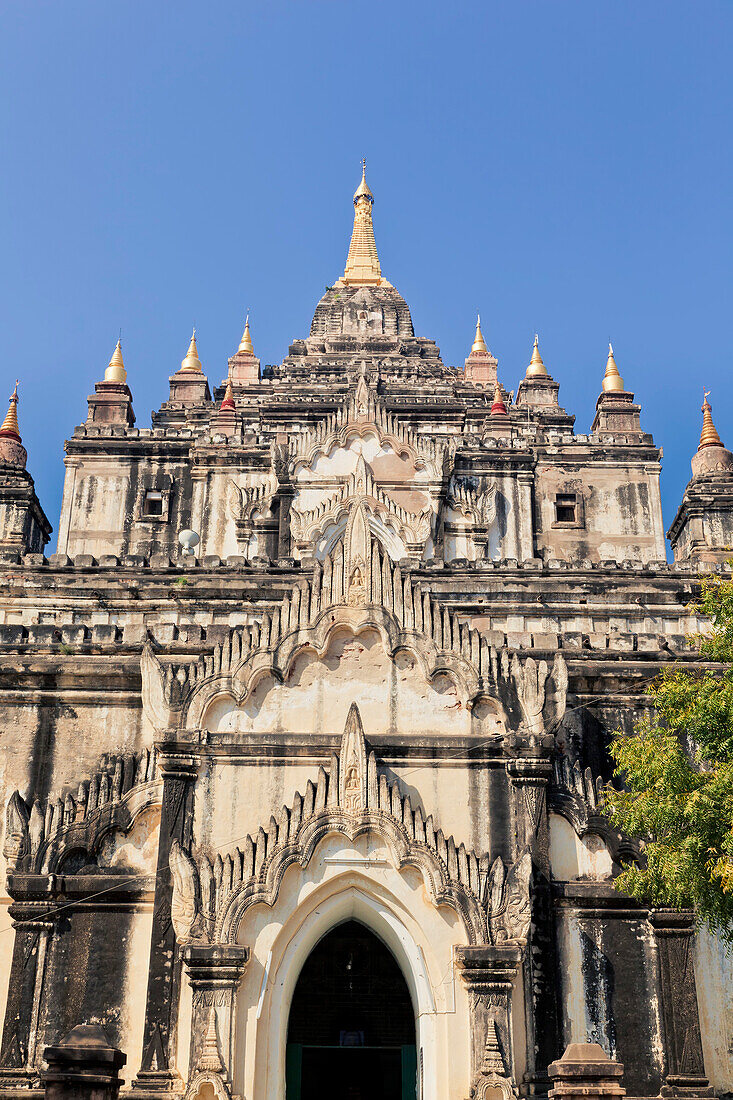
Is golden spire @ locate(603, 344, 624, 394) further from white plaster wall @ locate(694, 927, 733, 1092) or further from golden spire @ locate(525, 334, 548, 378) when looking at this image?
white plaster wall @ locate(694, 927, 733, 1092)

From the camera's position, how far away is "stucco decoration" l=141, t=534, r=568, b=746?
19.5 meters

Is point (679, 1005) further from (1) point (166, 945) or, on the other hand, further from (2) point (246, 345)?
(2) point (246, 345)

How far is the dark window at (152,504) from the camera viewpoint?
154 feet

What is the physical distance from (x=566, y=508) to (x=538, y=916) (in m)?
29.7

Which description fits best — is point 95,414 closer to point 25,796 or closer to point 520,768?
point 25,796

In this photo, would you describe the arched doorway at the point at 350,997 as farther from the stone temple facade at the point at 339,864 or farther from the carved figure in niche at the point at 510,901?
the carved figure in niche at the point at 510,901

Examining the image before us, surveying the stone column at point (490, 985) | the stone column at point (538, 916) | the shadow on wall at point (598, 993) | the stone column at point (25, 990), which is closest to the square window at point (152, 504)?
the stone column at point (25, 990)

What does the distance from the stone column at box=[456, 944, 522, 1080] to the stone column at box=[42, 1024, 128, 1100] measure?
186 inches

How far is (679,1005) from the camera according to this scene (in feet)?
62.9

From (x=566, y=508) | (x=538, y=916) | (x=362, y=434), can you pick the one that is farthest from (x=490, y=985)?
(x=566, y=508)

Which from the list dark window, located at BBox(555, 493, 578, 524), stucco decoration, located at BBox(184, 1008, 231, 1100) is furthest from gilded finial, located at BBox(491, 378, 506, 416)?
stucco decoration, located at BBox(184, 1008, 231, 1100)

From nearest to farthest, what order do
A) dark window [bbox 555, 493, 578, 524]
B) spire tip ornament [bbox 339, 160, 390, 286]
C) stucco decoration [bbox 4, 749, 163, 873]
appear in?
stucco decoration [bbox 4, 749, 163, 873] < dark window [bbox 555, 493, 578, 524] < spire tip ornament [bbox 339, 160, 390, 286]

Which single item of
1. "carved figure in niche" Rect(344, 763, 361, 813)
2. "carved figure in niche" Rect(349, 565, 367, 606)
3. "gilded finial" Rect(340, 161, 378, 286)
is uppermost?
"gilded finial" Rect(340, 161, 378, 286)

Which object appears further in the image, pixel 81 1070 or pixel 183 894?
pixel 183 894
